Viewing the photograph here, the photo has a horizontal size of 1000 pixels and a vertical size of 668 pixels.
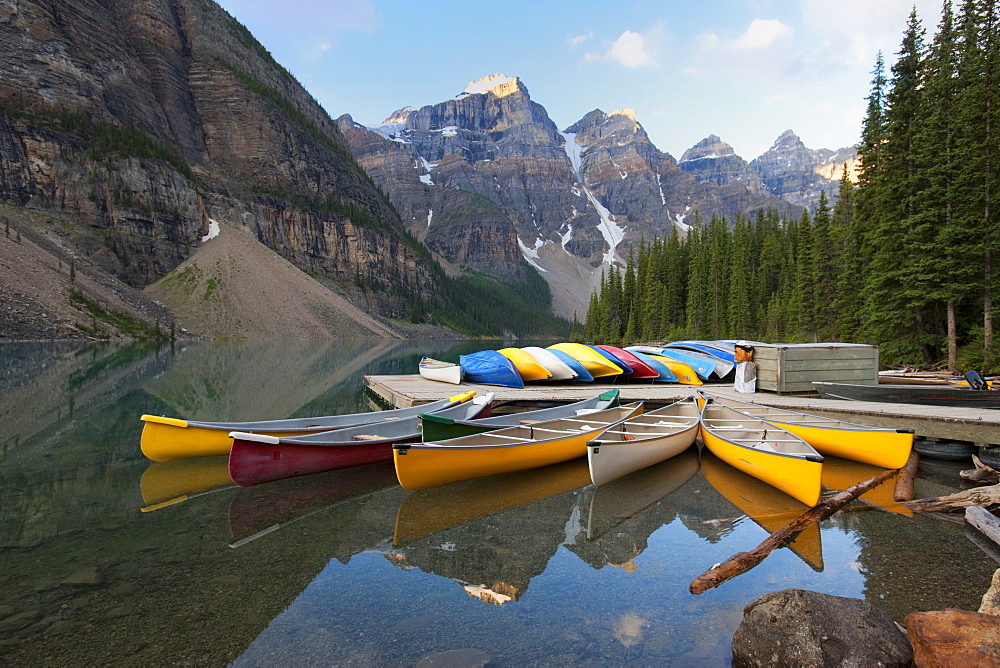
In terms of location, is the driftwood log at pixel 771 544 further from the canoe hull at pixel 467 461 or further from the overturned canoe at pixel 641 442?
the canoe hull at pixel 467 461

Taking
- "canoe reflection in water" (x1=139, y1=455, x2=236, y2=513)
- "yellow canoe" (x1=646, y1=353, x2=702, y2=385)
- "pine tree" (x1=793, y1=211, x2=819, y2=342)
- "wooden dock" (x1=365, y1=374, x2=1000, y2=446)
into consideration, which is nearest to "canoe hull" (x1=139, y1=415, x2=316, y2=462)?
"canoe reflection in water" (x1=139, y1=455, x2=236, y2=513)

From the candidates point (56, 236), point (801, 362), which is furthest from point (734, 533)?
point (56, 236)

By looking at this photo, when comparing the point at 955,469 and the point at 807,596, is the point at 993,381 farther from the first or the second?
the point at 807,596

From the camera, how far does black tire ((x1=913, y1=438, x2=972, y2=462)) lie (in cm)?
1095

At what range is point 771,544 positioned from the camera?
6602 millimetres

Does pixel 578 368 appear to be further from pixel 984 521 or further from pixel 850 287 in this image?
pixel 850 287

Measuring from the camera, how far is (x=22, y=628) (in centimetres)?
490

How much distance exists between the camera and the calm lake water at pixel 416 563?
15.8 feet

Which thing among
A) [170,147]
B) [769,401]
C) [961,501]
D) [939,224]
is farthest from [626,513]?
[170,147]

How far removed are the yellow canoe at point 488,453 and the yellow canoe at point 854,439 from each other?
4.39 m

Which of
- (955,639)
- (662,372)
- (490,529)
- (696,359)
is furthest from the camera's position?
(696,359)

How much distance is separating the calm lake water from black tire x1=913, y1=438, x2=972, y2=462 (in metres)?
0.23

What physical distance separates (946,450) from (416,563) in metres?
11.9

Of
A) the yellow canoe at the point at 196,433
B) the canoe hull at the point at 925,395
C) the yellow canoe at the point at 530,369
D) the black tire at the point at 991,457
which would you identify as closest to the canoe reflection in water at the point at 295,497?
the yellow canoe at the point at 196,433
